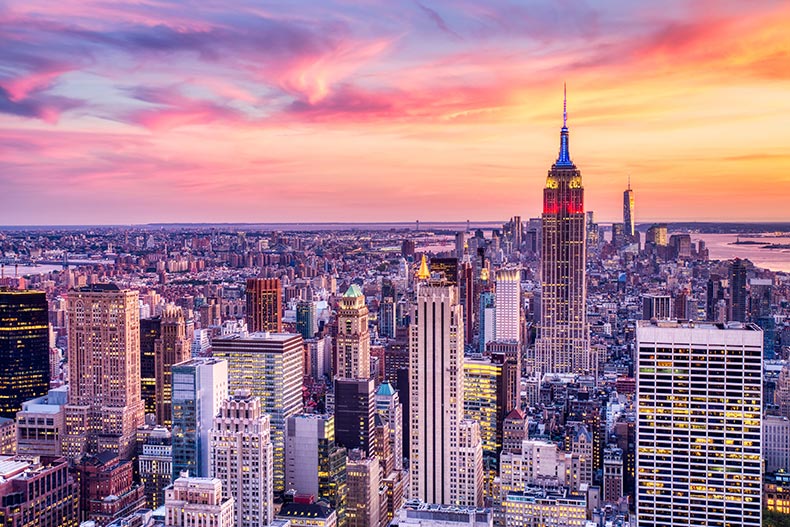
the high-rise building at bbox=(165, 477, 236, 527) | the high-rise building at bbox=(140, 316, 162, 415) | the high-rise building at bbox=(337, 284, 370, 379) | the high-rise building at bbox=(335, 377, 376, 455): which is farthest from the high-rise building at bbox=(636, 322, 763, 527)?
the high-rise building at bbox=(140, 316, 162, 415)

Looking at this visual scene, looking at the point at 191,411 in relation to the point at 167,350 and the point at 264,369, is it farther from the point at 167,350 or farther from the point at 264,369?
the point at 167,350

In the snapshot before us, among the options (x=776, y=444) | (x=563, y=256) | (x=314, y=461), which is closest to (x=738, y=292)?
(x=776, y=444)

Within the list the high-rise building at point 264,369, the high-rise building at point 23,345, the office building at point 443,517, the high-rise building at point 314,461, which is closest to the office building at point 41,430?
the high-rise building at point 23,345

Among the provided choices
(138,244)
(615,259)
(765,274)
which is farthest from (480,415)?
(615,259)

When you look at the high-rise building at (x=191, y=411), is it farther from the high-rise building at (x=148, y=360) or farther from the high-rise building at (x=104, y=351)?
the high-rise building at (x=148, y=360)

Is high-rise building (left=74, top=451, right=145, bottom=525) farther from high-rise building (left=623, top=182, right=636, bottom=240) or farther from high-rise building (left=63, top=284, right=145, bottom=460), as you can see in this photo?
high-rise building (left=623, top=182, right=636, bottom=240)

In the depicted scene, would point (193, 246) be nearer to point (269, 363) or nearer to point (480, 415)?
point (269, 363)

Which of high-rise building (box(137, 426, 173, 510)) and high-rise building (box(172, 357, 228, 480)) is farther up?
high-rise building (box(172, 357, 228, 480))
